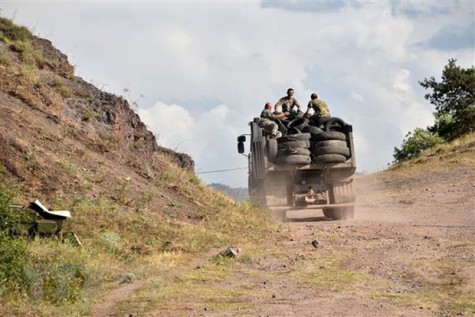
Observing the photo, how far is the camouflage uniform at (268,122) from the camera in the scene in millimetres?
19625

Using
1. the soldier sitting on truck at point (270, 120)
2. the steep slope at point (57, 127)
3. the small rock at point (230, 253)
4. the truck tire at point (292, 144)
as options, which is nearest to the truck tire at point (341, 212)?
the truck tire at point (292, 144)

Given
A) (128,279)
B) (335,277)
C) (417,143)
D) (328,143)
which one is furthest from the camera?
(417,143)

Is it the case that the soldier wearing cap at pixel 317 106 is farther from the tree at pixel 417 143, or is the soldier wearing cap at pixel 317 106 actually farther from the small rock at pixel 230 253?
the tree at pixel 417 143

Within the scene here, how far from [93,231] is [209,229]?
306 centimetres

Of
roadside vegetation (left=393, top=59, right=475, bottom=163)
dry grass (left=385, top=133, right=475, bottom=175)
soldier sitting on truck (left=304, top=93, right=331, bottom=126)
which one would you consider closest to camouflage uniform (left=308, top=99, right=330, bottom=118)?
soldier sitting on truck (left=304, top=93, right=331, bottom=126)

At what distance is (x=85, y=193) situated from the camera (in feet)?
46.7

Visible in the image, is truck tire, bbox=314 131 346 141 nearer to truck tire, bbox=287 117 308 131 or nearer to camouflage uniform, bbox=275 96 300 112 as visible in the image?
truck tire, bbox=287 117 308 131

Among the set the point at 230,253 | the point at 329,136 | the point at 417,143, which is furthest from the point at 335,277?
the point at 417,143

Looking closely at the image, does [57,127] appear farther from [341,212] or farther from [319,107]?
[341,212]

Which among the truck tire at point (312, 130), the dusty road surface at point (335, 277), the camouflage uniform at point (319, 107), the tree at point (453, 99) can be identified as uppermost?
the tree at point (453, 99)

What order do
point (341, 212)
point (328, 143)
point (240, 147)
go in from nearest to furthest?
point (328, 143) → point (341, 212) → point (240, 147)

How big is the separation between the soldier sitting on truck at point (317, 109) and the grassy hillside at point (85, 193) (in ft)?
11.3

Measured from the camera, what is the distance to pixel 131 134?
63.6 ft

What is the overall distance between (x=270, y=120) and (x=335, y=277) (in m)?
9.57
